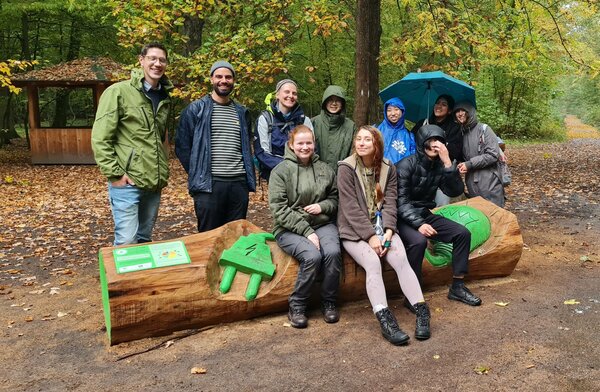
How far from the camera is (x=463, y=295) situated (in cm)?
468

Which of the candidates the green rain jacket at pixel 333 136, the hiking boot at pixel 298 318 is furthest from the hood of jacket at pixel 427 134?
the hiking boot at pixel 298 318

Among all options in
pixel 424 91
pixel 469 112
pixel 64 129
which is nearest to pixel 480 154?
pixel 469 112

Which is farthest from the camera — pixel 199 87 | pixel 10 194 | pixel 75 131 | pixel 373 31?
pixel 75 131

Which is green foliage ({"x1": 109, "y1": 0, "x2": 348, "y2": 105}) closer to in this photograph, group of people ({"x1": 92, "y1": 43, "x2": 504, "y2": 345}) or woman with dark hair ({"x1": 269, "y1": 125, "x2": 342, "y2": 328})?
group of people ({"x1": 92, "y1": 43, "x2": 504, "y2": 345})

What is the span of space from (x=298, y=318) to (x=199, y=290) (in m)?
0.84

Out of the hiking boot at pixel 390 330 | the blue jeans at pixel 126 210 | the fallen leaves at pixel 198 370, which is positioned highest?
the blue jeans at pixel 126 210

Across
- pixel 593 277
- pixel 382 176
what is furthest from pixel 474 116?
pixel 593 277

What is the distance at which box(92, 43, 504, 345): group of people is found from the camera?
170 inches

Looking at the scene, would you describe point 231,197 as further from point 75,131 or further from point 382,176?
point 75,131

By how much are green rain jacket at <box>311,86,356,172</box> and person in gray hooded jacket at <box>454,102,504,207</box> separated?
4.36 ft

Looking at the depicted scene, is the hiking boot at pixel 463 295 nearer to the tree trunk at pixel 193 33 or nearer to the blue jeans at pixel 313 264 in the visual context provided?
the blue jeans at pixel 313 264

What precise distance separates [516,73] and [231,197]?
74.2 ft

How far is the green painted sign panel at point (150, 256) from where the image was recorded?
13.3 ft

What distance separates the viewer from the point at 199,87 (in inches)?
365
